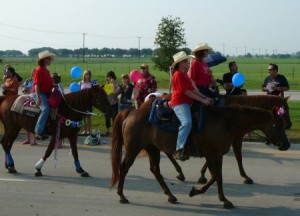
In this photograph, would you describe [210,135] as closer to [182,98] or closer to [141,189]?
[182,98]

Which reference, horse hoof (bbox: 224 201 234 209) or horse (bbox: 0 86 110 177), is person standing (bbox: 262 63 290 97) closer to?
horse (bbox: 0 86 110 177)

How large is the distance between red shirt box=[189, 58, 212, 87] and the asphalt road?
185cm

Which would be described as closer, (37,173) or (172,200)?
(172,200)

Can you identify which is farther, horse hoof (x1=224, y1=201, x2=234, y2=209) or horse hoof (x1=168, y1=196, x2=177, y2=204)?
horse hoof (x1=168, y1=196, x2=177, y2=204)

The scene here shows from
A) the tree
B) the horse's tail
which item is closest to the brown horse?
the horse's tail

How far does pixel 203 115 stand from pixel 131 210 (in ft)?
5.82

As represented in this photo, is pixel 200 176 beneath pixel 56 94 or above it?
beneath

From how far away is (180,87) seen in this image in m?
7.31

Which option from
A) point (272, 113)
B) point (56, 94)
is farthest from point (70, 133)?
point (272, 113)

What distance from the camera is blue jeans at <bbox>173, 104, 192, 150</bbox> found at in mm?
7273

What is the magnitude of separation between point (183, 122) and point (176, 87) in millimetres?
540

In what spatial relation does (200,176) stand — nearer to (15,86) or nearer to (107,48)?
(15,86)

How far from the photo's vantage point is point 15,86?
1365cm

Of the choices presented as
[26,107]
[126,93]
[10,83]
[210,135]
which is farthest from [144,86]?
[210,135]
